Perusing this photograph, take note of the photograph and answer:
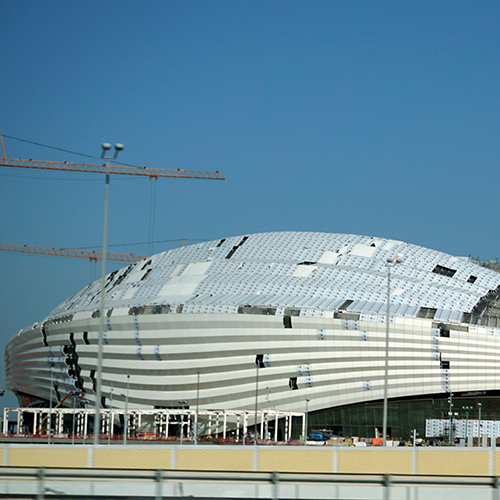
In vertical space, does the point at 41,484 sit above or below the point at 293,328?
below

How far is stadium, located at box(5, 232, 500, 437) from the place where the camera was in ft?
282

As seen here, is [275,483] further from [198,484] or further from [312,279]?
[312,279]

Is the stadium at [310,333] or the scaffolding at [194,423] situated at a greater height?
the stadium at [310,333]

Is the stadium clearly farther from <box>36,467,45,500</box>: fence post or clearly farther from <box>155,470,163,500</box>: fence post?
<box>36,467,45,500</box>: fence post

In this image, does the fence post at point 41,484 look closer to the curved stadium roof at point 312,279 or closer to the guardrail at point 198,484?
the guardrail at point 198,484

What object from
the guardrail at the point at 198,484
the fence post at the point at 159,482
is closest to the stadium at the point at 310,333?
the guardrail at the point at 198,484

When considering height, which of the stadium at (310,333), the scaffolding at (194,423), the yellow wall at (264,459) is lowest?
the scaffolding at (194,423)

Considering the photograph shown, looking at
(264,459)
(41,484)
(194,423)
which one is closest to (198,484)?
(41,484)

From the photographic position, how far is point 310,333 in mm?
88438

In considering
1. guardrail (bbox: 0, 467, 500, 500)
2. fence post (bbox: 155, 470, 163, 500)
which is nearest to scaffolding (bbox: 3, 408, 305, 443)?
guardrail (bbox: 0, 467, 500, 500)

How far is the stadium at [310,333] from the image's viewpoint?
85.9m

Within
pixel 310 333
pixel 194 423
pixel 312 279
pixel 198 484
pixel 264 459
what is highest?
pixel 312 279

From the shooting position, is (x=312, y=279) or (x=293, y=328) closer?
(x=293, y=328)

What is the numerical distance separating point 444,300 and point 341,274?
12.6m
